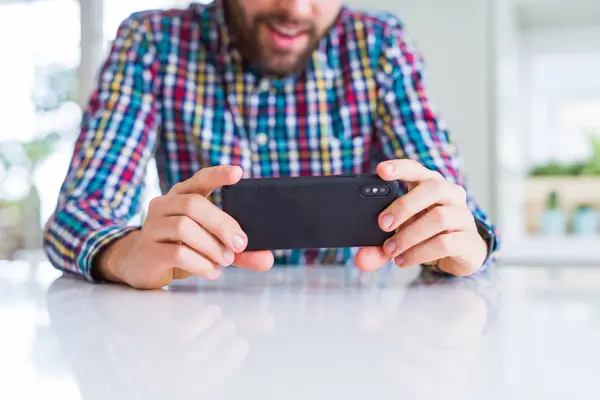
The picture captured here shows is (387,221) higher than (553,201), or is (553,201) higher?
(387,221)

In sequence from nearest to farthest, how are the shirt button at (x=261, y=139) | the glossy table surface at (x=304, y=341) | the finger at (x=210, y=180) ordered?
the glossy table surface at (x=304, y=341)
the finger at (x=210, y=180)
the shirt button at (x=261, y=139)

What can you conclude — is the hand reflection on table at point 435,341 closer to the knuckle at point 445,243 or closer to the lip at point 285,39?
the knuckle at point 445,243

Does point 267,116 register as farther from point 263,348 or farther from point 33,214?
point 33,214

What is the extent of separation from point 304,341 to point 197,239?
28 cm

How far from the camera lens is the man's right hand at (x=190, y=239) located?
0.71 meters

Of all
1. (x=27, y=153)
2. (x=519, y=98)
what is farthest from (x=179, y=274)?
(x=27, y=153)

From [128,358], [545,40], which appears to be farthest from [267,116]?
[545,40]

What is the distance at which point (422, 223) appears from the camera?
74 centimetres

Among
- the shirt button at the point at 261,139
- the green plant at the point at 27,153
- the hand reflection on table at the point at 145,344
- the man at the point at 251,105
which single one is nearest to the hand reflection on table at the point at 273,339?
the hand reflection on table at the point at 145,344

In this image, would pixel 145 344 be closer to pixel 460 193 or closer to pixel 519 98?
pixel 460 193

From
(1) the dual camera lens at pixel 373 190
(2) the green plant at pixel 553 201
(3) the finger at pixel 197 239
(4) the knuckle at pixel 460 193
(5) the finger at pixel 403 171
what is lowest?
(2) the green plant at pixel 553 201

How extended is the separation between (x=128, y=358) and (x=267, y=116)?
793mm

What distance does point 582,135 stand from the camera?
2225 millimetres

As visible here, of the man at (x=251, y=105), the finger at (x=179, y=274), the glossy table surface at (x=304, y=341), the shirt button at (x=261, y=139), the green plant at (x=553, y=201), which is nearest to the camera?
the glossy table surface at (x=304, y=341)
